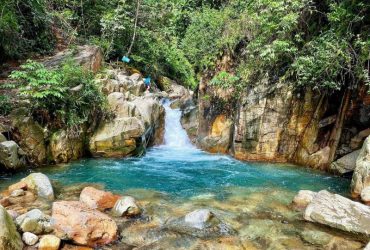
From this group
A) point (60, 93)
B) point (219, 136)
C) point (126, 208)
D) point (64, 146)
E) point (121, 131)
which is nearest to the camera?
point (126, 208)

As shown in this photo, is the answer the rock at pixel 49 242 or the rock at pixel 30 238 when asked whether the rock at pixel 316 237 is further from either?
the rock at pixel 30 238

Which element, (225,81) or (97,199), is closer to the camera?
(97,199)

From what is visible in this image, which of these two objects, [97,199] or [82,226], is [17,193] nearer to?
[97,199]

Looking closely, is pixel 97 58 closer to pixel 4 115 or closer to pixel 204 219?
pixel 4 115

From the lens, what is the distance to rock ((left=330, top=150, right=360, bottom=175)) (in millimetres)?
9500

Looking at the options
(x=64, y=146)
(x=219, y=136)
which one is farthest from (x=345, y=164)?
(x=64, y=146)

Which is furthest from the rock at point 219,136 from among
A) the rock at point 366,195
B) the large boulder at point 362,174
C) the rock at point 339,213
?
the rock at point 339,213

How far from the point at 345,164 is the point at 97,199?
6990 mm

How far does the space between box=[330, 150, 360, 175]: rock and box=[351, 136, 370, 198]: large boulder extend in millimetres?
1701

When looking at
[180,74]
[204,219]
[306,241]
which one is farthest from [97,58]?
[306,241]

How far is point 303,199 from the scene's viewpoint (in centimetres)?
725

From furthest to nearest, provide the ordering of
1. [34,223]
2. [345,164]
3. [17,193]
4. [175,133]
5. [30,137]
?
[175,133] < [30,137] < [345,164] < [17,193] < [34,223]

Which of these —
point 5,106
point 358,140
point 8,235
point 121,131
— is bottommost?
point 8,235

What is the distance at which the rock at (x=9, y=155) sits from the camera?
873 cm
